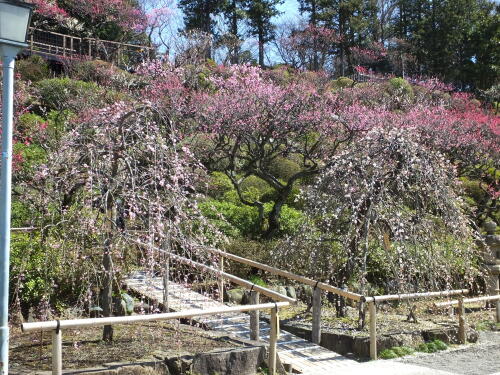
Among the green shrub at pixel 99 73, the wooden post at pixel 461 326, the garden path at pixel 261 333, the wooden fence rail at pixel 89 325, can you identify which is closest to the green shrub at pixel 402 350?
the garden path at pixel 261 333

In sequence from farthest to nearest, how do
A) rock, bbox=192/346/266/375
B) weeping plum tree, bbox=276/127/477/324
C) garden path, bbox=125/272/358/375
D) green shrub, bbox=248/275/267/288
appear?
green shrub, bbox=248/275/267/288 → weeping plum tree, bbox=276/127/477/324 → garden path, bbox=125/272/358/375 → rock, bbox=192/346/266/375

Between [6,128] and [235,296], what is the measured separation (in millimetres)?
6039

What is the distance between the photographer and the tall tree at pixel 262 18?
3503 centimetres

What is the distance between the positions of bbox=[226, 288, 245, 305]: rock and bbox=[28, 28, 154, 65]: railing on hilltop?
18.5 metres

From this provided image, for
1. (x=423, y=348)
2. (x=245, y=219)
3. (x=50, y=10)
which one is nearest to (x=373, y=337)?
(x=423, y=348)

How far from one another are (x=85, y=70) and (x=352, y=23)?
18.9 metres

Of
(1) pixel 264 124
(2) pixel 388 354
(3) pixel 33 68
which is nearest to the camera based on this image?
(2) pixel 388 354

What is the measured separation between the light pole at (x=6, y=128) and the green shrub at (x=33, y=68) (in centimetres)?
1853

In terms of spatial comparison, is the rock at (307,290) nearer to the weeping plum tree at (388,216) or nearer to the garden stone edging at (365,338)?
the weeping plum tree at (388,216)

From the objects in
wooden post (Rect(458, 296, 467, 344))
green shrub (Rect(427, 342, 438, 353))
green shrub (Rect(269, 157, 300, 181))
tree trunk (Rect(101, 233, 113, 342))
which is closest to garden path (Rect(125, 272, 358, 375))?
tree trunk (Rect(101, 233, 113, 342))

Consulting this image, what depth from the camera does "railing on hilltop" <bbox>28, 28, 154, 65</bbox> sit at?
26.3m

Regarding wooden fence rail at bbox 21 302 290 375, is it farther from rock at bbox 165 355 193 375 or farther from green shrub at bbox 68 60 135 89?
green shrub at bbox 68 60 135 89

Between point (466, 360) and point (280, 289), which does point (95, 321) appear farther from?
point (280, 289)

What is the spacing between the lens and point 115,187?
607cm
